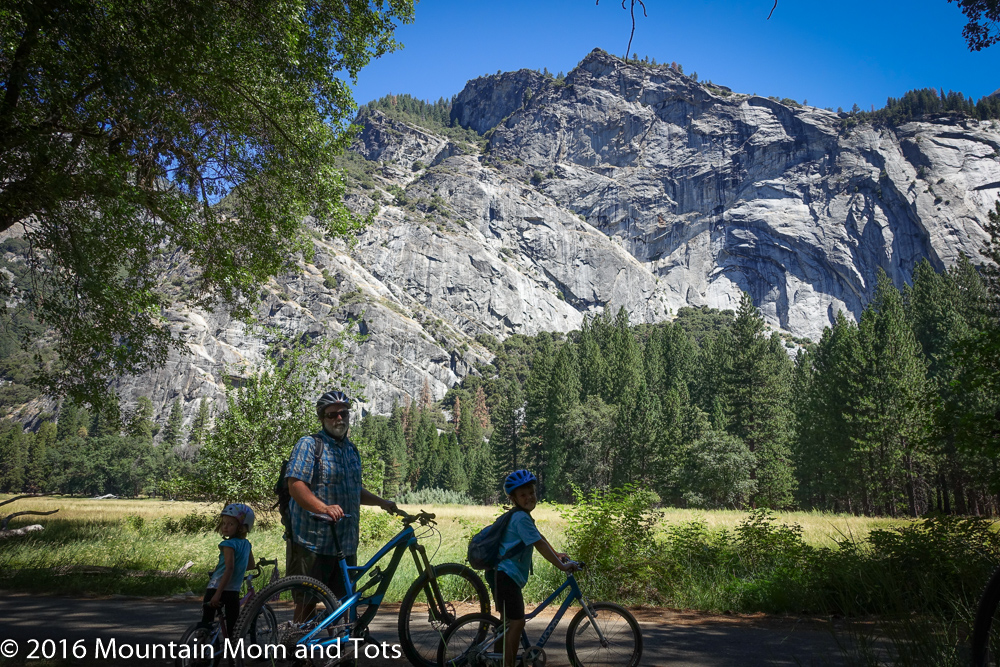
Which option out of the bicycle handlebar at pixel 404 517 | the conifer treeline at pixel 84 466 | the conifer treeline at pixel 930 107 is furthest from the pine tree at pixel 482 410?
the conifer treeline at pixel 930 107

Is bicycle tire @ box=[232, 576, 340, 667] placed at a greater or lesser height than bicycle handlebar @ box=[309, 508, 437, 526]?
lesser

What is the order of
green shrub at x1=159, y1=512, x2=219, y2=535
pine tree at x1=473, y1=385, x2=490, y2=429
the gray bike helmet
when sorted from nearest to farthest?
the gray bike helmet < green shrub at x1=159, y1=512, x2=219, y2=535 < pine tree at x1=473, y1=385, x2=490, y2=429

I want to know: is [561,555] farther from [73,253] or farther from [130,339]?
[130,339]

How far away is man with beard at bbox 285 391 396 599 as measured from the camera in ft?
13.0

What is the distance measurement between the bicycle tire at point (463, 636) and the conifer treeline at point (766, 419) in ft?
24.4

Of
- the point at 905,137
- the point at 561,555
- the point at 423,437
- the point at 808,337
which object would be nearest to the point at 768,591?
the point at 561,555

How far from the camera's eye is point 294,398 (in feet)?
50.2

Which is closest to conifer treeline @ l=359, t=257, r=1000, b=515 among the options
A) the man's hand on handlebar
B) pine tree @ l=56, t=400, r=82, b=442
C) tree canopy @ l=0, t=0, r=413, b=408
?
the man's hand on handlebar

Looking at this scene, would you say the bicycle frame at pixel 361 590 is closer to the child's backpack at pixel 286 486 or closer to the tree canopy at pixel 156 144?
the child's backpack at pixel 286 486

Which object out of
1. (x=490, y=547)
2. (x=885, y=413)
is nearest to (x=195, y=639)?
(x=490, y=547)

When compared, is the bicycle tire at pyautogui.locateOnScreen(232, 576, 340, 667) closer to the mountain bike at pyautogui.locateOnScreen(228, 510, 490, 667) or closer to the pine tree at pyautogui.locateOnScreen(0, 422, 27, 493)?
the mountain bike at pyautogui.locateOnScreen(228, 510, 490, 667)

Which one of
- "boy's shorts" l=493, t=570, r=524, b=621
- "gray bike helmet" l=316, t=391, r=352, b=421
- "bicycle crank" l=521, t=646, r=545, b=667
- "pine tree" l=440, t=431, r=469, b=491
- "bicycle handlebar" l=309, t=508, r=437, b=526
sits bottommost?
"pine tree" l=440, t=431, r=469, b=491

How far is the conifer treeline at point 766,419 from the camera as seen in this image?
34.1 meters

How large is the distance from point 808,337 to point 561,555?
626ft
